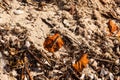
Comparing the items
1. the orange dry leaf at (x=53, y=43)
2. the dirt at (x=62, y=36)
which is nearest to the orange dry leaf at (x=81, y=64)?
the dirt at (x=62, y=36)

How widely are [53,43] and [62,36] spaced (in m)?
0.11

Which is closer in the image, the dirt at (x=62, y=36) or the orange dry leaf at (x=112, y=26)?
the dirt at (x=62, y=36)

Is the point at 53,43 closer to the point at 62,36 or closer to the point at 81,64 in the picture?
the point at 62,36

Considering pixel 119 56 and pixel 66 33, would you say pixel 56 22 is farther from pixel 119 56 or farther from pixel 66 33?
pixel 119 56

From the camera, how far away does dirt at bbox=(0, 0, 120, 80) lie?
7.98 feet

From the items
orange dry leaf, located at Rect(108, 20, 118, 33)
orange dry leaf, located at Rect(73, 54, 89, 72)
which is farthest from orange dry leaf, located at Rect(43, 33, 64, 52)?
orange dry leaf, located at Rect(108, 20, 118, 33)

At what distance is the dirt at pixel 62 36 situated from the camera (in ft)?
7.98

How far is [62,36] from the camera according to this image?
2566 mm

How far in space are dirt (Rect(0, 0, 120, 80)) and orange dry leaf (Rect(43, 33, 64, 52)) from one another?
0.09 ft

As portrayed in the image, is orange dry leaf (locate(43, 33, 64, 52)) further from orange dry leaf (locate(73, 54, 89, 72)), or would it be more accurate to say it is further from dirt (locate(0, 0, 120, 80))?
orange dry leaf (locate(73, 54, 89, 72))

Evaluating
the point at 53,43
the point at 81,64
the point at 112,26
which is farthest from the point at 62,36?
the point at 112,26

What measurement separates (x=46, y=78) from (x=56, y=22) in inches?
19.3

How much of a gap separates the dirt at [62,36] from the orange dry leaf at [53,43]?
0.03 meters

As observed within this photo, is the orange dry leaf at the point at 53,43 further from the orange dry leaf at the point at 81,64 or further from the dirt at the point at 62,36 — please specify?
the orange dry leaf at the point at 81,64
